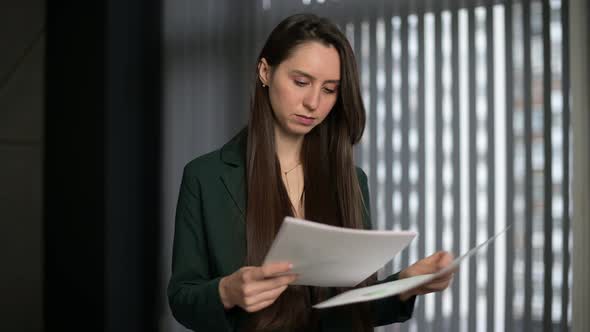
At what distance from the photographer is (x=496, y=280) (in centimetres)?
263

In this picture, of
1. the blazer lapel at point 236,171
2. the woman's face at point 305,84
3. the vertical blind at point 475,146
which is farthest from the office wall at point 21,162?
the woman's face at point 305,84

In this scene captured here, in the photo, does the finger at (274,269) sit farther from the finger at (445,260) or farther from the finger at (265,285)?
the finger at (445,260)

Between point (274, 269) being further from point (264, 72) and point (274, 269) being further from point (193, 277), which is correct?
point (264, 72)

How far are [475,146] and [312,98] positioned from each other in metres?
1.62

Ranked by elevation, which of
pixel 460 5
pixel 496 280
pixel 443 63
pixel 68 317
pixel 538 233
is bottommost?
pixel 68 317

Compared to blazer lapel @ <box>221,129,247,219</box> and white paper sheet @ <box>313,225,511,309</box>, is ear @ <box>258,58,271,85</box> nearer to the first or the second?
blazer lapel @ <box>221,129,247,219</box>

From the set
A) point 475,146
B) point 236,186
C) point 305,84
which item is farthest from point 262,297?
point 475,146

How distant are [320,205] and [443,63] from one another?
1.66m

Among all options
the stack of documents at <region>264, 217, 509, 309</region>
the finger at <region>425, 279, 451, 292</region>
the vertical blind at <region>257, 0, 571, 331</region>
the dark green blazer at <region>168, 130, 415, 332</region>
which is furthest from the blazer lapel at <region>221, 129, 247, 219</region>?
the vertical blind at <region>257, 0, 571, 331</region>

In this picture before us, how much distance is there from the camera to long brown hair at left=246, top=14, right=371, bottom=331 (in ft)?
4.19

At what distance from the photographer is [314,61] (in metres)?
1.29

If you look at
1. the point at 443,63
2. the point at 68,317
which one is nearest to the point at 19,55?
the point at 68,317

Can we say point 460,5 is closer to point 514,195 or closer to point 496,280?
point 514,195

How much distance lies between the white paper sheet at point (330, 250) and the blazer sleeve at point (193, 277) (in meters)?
0.18
